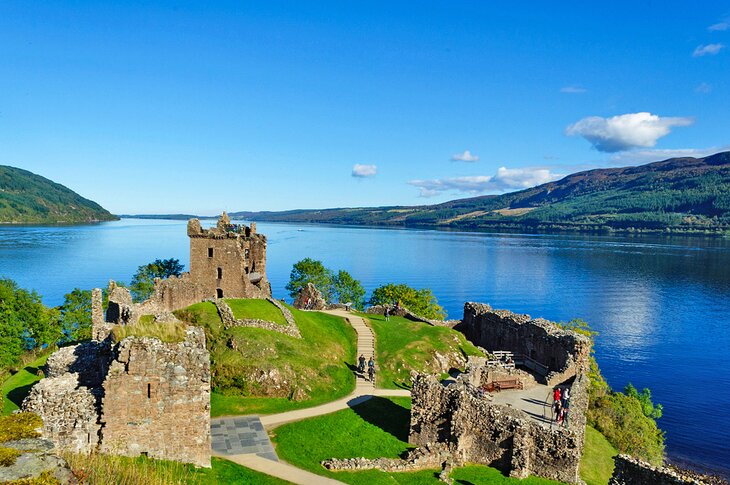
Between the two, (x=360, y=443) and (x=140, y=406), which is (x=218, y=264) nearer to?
(x=360, y=443)

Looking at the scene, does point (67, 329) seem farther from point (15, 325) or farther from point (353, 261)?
point (353, 261)

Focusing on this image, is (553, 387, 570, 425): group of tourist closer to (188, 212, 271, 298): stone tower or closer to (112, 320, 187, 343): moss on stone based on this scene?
(112, 320, 187, 343): moss on stone

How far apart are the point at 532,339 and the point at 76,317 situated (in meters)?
48.1

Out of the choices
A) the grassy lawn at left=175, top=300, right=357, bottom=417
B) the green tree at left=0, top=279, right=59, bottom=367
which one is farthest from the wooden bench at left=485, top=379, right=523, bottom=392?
the green tree at left=0, top=279, right=59, bottom=367

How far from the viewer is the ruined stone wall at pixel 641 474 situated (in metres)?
18.6

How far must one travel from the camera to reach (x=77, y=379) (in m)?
18.7

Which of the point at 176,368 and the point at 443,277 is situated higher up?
the point at 176,368

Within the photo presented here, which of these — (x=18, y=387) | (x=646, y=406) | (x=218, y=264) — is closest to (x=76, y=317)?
(x=218, y=264)

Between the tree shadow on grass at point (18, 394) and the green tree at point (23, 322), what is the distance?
21.4 metres

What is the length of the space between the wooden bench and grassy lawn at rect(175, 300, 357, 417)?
9.10 metres

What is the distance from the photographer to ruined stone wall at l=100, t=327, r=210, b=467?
1602 cm

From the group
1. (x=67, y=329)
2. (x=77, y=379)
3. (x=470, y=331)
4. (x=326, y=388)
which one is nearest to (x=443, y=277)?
(x=470, y=331)

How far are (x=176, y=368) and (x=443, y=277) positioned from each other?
127 meters

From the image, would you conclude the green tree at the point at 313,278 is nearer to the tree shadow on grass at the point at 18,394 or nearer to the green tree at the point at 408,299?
the green tree at the point at 408,299
